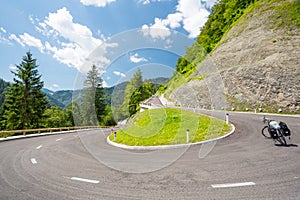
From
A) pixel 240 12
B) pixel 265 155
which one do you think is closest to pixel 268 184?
pixel 265 155

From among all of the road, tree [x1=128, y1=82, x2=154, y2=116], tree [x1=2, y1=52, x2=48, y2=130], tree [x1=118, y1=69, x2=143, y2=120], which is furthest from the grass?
tree [x1=2, y1=52, x2=48, y2=130]

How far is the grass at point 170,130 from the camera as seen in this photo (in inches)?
465

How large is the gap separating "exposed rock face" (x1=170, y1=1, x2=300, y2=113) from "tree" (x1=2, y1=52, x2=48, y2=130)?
31.0 m

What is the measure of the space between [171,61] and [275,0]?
53667mm

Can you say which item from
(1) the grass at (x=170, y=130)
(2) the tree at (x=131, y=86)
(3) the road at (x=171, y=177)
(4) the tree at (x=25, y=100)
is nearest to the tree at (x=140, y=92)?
(2) the tree at (x=131, y=86)

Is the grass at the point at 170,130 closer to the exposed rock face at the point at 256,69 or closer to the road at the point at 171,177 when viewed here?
the road at the point at 171,177

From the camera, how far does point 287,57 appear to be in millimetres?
28219

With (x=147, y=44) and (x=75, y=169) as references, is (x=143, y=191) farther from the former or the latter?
(x=147, y=44)

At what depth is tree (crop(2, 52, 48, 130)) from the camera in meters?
37.8

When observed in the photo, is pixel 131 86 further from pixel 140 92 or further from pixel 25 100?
pixel 25 100

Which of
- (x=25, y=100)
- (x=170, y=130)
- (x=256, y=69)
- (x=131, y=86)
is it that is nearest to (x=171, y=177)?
(x=131, y=86)

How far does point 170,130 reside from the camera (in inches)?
536

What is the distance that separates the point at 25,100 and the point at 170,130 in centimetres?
3756

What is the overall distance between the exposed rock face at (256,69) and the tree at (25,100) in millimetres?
31038
